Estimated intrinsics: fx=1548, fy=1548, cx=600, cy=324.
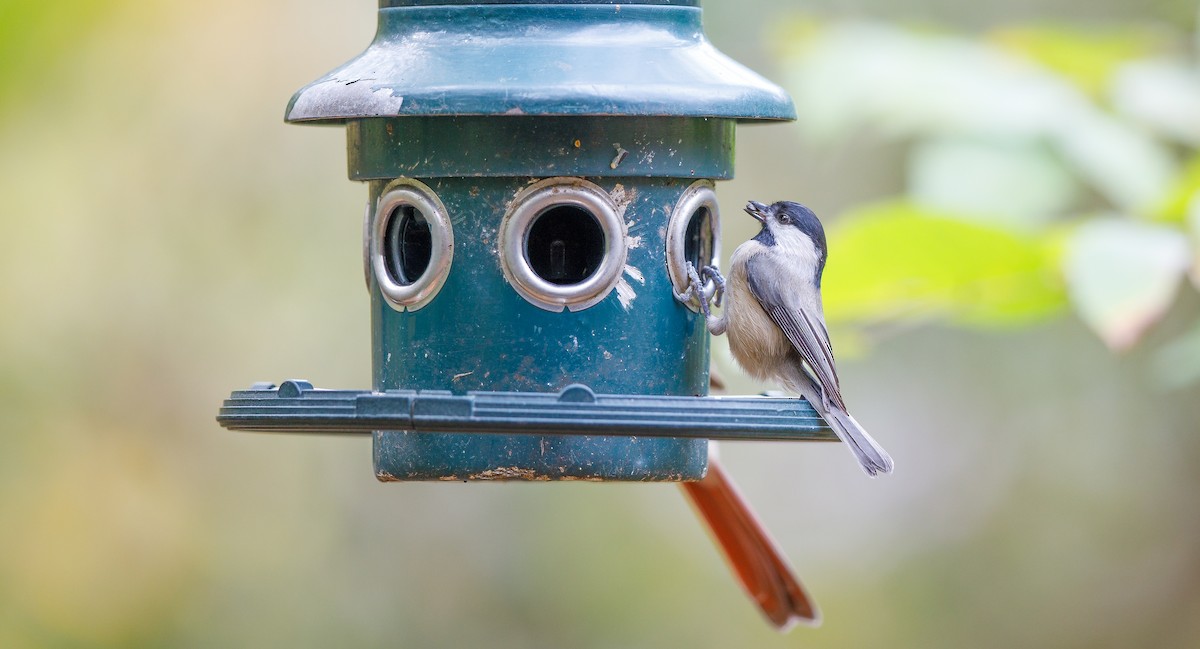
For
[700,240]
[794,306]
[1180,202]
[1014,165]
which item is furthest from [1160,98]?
[700,240]

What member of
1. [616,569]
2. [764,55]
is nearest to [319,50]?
[764,55]

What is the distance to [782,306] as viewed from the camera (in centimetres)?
428

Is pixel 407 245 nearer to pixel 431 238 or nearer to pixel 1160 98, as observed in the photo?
pixel 431 238

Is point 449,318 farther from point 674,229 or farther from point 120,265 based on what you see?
point 120,265

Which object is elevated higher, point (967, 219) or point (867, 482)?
point (967, 219)

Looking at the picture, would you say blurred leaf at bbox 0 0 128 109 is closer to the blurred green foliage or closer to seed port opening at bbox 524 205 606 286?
seed port opening at bbox 524 205 606 286

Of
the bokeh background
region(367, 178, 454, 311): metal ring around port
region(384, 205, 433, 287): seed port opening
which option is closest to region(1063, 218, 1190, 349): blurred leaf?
region(367, 178, 454, 311): metal ring around port

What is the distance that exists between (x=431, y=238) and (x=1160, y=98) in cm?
224

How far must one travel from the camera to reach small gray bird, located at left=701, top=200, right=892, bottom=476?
4.27 m

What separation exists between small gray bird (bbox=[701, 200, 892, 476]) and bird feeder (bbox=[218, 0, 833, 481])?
0.62 feet

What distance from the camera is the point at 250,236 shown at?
8797mm

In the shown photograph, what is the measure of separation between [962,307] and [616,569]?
6.06 meters

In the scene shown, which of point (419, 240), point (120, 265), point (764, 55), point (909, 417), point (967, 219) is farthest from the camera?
point (909, 417)

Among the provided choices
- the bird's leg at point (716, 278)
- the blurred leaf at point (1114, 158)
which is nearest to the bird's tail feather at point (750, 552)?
the bird's leg at point (716, 278)
